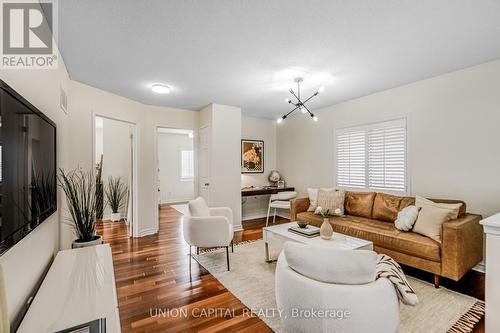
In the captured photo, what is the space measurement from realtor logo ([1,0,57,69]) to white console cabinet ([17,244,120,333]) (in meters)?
1.35

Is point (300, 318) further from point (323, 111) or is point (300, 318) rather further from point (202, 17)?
point (323, 111)

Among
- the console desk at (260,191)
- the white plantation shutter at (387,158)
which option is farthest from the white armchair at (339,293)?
the console desk at (260,191)

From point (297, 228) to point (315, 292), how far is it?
1.65 m

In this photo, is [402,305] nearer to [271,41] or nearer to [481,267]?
[481,267]

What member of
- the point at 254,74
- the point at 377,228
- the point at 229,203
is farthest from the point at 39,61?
the point at 377,228

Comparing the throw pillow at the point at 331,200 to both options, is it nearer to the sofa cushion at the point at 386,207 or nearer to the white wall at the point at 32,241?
the sofa cushion at the point at 386,207

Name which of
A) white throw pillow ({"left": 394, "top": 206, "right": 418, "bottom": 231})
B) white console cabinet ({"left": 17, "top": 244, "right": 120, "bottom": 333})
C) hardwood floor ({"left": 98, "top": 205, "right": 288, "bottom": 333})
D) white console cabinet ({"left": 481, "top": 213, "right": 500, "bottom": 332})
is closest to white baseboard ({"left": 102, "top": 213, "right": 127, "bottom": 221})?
hardwood floor ({"left": 98, "top": 205, "right": 288, "bottom": 333})

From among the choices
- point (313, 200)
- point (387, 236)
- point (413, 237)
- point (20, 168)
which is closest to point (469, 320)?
point (413, 237)

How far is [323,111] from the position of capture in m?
4.72

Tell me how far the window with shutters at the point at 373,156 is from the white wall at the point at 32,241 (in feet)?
14.0

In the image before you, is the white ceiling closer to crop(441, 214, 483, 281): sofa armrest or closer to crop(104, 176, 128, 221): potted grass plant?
crop(441, 214, 483, 281): sofa armrest

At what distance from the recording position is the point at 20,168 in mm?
1236

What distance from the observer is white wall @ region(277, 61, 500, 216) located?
2736 mm

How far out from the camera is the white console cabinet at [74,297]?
1176 millimetres
